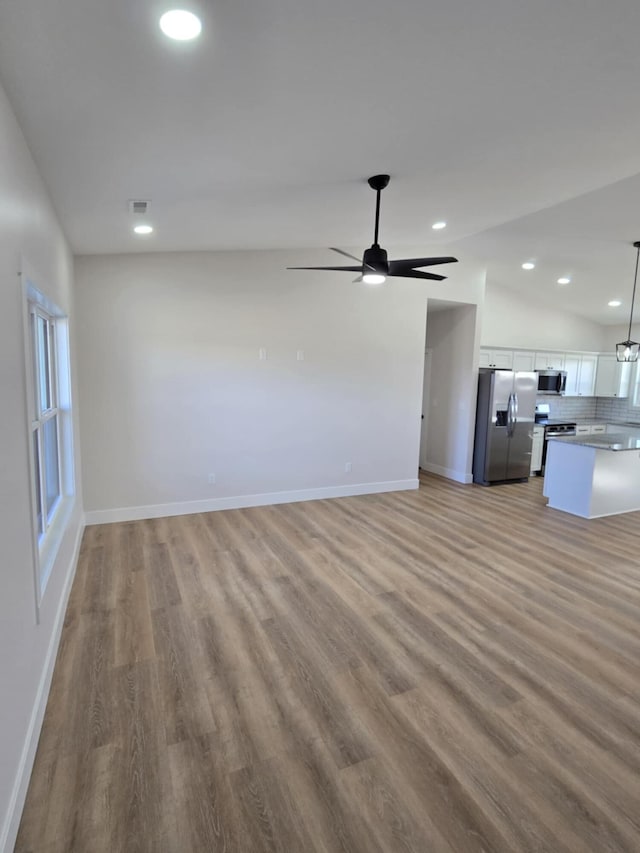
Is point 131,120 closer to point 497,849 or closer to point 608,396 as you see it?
point 497,849

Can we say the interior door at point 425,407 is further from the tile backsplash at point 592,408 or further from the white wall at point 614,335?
the white wall at point 614,335

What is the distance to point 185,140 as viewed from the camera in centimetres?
218

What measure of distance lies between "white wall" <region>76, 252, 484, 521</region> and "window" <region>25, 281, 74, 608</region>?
32.5 inches

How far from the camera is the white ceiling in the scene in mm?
1459

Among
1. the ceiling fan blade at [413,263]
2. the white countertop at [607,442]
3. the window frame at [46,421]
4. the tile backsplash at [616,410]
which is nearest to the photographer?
the window frame at [46,421]

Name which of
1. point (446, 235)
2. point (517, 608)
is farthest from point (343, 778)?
point (446, 235)

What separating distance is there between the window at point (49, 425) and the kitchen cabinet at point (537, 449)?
664 centimetres

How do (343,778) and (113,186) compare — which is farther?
(113,186)

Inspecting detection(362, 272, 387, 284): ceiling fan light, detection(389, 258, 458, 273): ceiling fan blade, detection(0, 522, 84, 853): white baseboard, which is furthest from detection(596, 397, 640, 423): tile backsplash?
detection(0, 522, 84, 853): white baseboard

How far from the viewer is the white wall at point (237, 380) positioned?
472 centimetres

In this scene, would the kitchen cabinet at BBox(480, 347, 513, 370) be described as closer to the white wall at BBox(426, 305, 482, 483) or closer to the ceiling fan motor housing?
the white wall at BBox(426, 305, 482, 483)

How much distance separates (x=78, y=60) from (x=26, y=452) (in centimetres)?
157

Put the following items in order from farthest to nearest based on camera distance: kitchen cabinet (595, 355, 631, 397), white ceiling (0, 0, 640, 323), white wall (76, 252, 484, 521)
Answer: kitchen cabinet (595, 355, 631, 397) → white wall (76, 252, 484, 521) → white ceiling (0, 0, 640, 323)

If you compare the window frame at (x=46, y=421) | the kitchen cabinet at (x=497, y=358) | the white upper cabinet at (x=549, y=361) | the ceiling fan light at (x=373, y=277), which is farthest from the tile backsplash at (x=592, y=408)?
the window frame at (x=46, y=421)
